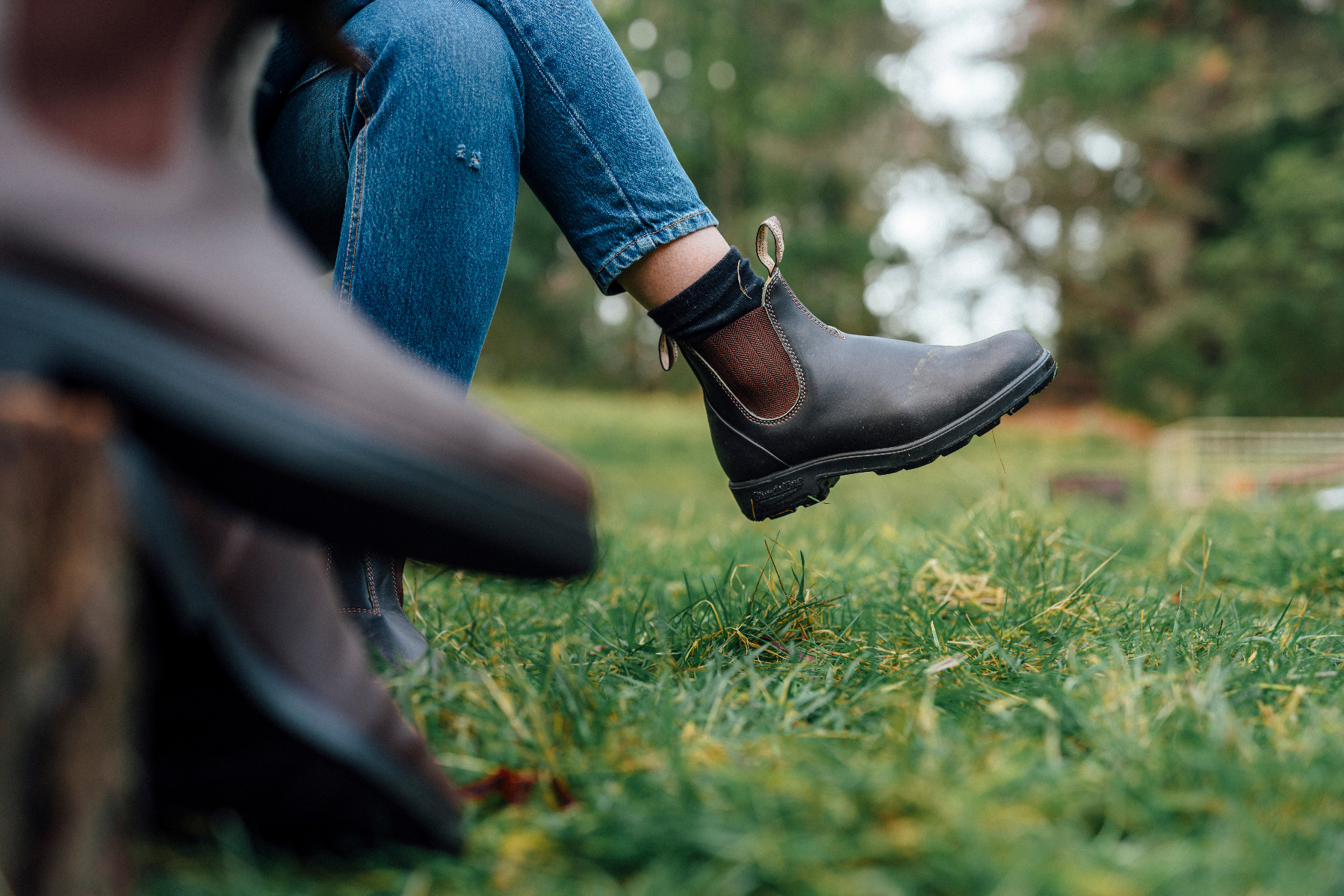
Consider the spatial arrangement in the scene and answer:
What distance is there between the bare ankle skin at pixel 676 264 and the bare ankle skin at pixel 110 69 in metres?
0.67

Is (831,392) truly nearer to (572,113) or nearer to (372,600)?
(572,113)

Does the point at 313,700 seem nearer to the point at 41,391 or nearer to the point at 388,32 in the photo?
the point at 41,391

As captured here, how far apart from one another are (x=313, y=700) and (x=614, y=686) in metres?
0.46

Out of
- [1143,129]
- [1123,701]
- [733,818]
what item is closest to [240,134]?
[733,818]

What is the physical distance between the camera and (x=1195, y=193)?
1297cm

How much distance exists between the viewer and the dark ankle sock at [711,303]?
1.24m

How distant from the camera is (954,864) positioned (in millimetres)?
584

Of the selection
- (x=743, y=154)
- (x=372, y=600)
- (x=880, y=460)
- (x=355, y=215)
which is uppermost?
(x=743, y=154)

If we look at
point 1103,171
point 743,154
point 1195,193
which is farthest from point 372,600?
point 743,154

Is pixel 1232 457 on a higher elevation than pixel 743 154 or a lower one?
lower

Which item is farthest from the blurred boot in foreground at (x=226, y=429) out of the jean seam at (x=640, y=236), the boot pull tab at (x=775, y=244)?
the boot pull tab at (x=775, y=244)

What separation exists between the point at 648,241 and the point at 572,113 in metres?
0.20

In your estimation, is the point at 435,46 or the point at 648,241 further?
the point at 648,241

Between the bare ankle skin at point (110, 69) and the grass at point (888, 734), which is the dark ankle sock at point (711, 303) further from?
the bare ankle skin at point (110, 69)
